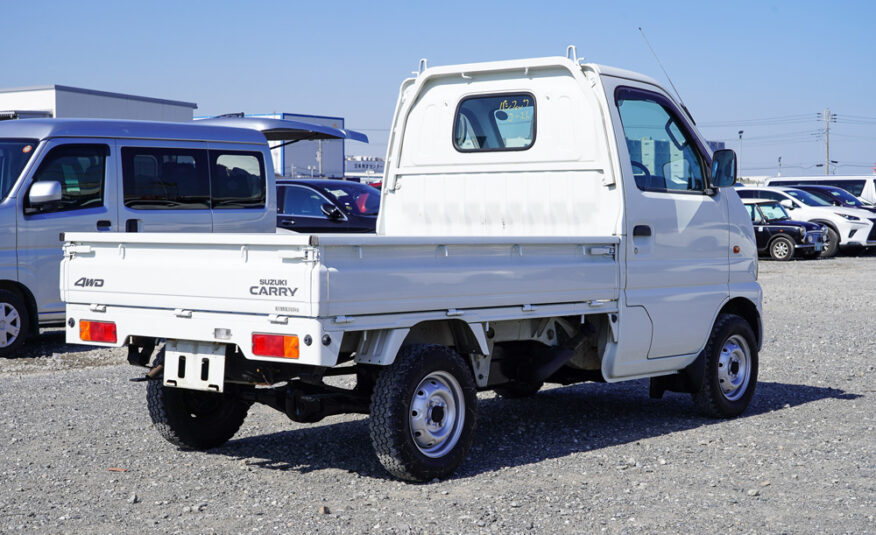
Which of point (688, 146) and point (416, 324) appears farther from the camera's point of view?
point (688, 146)

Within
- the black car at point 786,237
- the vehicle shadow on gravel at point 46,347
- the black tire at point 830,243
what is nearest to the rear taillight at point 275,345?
the vehicle shadow on gravel at point 46,347

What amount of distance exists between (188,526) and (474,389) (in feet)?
5.77

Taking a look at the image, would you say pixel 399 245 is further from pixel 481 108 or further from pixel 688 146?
pixel 688 146

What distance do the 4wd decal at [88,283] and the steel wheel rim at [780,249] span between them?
22.3 metres

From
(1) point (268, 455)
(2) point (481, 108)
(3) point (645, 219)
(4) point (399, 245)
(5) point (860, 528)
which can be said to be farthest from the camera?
(2) point (481, 108)

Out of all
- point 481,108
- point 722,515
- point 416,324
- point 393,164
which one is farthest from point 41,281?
point 722,515

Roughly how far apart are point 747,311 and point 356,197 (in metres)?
7.77

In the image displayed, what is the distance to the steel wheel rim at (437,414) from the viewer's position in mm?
5684

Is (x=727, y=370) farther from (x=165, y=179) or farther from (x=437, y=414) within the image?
(x=165, y=179)

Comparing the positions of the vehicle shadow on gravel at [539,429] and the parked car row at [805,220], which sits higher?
the parked car row at [805,220]

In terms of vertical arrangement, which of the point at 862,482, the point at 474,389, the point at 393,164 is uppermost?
the point at 393,164

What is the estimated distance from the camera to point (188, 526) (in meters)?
4.96

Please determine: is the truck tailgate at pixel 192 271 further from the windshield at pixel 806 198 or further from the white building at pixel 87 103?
the white building at pixel 87 103

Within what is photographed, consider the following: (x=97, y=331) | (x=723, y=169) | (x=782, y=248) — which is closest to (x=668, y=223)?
(x=723, y=169)
